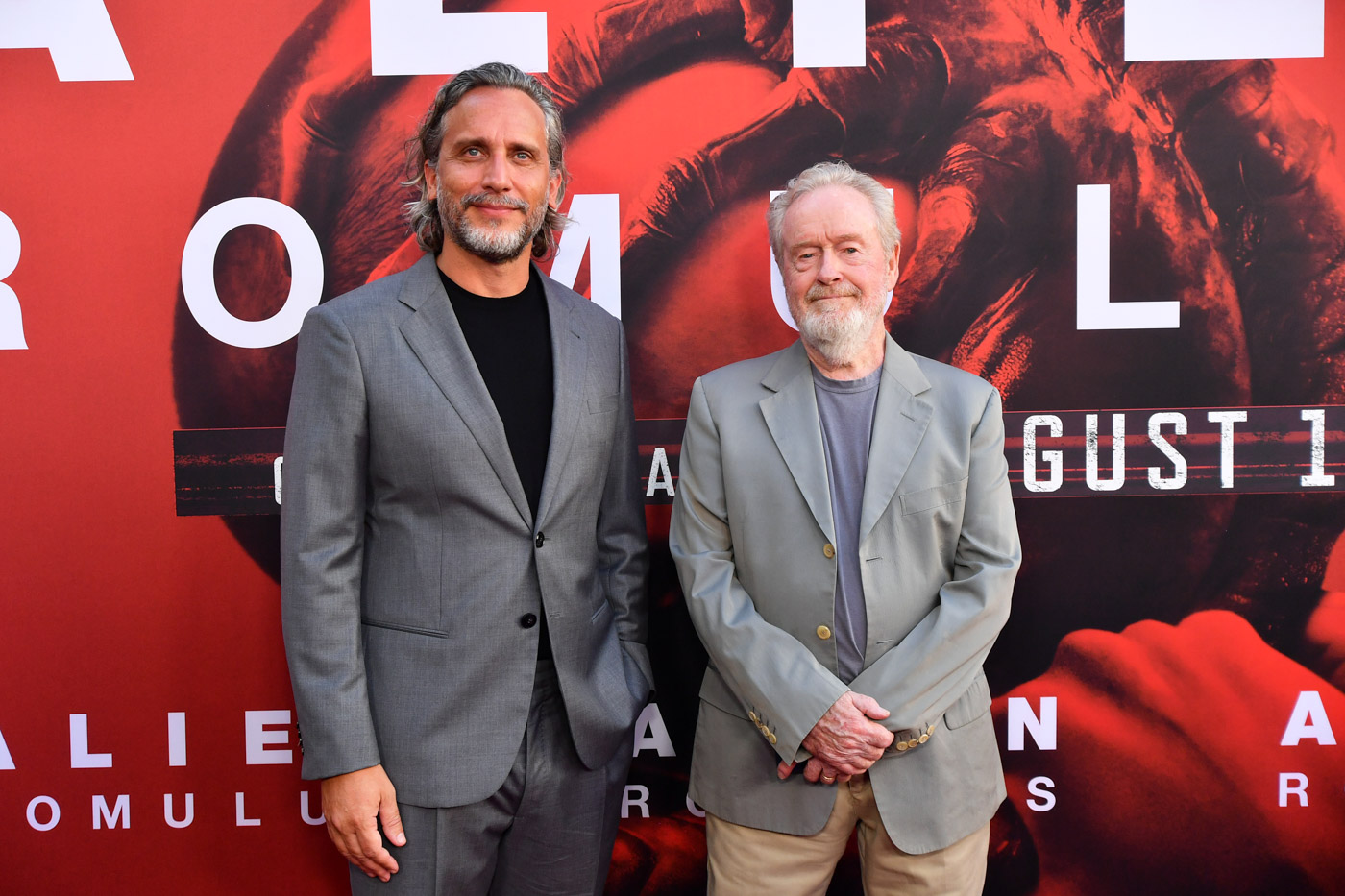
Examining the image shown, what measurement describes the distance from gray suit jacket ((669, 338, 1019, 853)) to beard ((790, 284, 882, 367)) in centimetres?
8

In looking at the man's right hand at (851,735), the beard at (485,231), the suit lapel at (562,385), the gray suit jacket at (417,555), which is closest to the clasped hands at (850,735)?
the man's right hand at (851,735)

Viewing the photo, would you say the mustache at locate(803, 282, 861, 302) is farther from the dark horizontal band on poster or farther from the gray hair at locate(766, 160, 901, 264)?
the dark horizontal band on poster

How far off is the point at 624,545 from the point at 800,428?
0.45 metres

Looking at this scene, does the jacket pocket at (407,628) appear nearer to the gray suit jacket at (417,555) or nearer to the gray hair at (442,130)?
the gray suit jacket at (417,555)

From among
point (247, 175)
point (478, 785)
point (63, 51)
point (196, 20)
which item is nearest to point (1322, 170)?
point (478, 785)

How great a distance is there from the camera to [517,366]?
1.60 m

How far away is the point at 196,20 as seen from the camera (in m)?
2.15

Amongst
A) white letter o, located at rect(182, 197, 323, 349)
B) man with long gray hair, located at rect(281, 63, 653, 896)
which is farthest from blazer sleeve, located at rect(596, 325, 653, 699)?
Answer: white letter o, located at rect(182, 197, 323, 349)

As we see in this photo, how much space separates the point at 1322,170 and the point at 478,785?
102 inches

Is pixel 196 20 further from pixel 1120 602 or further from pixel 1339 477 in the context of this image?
pixel 1339 477

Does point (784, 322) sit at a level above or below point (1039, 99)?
below

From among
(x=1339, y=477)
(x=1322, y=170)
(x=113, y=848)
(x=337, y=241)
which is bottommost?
(x=113, y=848)

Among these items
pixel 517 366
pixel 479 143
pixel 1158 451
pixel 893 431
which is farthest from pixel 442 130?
pixel 1158 451

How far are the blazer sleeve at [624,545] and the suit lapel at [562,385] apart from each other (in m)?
0.14
